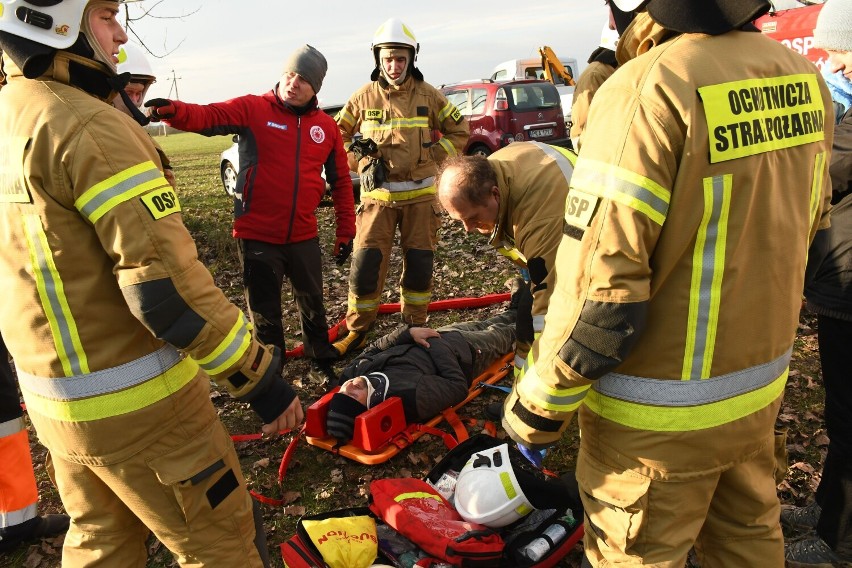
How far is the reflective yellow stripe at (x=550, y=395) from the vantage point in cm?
176

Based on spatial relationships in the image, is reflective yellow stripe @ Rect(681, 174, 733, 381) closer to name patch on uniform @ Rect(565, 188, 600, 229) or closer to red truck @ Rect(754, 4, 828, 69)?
name patch on uniform @ Rect(565, 188, 600, 229)

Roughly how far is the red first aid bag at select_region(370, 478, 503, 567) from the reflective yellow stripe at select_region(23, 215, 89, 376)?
5.29ft

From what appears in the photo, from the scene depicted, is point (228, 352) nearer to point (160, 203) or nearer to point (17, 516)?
point (160, 203)

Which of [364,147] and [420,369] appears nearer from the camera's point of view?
[420,369]

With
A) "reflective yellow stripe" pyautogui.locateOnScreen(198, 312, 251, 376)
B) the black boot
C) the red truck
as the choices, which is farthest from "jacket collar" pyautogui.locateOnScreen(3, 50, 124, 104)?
the red truck

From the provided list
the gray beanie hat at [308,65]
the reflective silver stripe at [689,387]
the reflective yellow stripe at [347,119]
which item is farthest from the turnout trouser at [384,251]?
the reflective silver stripe at [689,387]

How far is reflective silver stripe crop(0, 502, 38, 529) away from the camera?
3.23 meters

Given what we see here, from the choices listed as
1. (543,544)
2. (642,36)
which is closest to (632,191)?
(642,36)

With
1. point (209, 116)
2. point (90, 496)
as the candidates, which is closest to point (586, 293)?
point (90, 496)

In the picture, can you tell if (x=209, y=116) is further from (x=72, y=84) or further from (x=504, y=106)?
(x=504, y=106)

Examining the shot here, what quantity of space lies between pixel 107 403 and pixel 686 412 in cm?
181

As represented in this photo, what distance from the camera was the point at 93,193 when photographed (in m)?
1.83

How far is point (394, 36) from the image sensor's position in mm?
5285

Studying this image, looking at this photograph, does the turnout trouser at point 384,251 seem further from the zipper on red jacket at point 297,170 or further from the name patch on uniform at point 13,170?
the name patch on uniform at point 13,170
